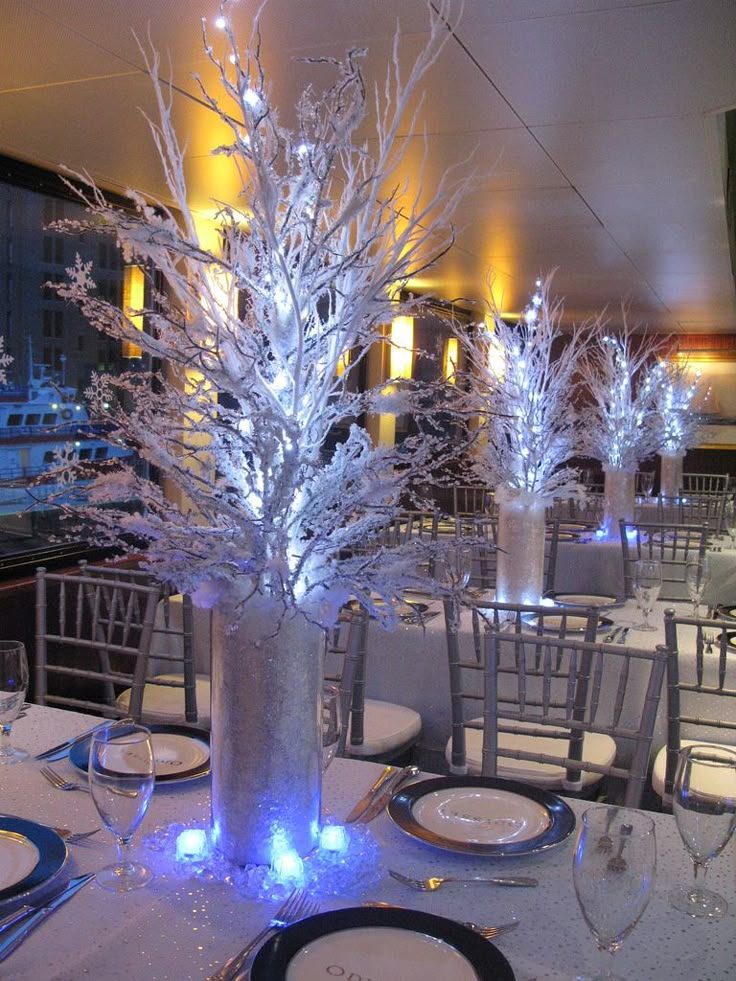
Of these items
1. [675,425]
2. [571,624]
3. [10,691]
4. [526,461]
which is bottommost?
[571,624]

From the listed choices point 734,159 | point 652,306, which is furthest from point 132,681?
point 652,306

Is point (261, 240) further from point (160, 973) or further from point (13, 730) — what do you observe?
point (13, 730)

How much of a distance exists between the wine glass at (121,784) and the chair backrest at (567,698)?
920mm

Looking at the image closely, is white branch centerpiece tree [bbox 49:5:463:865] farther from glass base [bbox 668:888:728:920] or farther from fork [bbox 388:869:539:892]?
glass base [bbox 668:888:728:920]

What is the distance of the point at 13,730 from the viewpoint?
2.01 m

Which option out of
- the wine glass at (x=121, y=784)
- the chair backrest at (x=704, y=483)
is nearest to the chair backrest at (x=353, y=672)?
the wine glass at (x=121, y=784)

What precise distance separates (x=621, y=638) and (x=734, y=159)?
2523mm

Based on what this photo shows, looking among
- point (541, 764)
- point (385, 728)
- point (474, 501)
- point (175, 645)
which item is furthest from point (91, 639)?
point (474, 501)

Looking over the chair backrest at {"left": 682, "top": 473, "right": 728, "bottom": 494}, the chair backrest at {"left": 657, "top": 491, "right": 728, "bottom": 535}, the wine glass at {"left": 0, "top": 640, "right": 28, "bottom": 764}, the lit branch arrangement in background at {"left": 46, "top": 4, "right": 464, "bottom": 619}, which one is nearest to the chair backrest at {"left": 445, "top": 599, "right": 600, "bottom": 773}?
the lit branch arrangement in background at {"left": 46, "top": 4, "right": 464, "bottom": 619}

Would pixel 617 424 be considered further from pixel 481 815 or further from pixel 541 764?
pixel 481 815

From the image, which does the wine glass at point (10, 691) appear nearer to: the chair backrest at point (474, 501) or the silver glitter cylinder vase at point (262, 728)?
the silver glitter cylinder vase at point (262, 728)

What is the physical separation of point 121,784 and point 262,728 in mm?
207

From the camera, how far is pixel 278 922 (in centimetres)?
123

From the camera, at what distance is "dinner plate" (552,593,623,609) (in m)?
3.89
